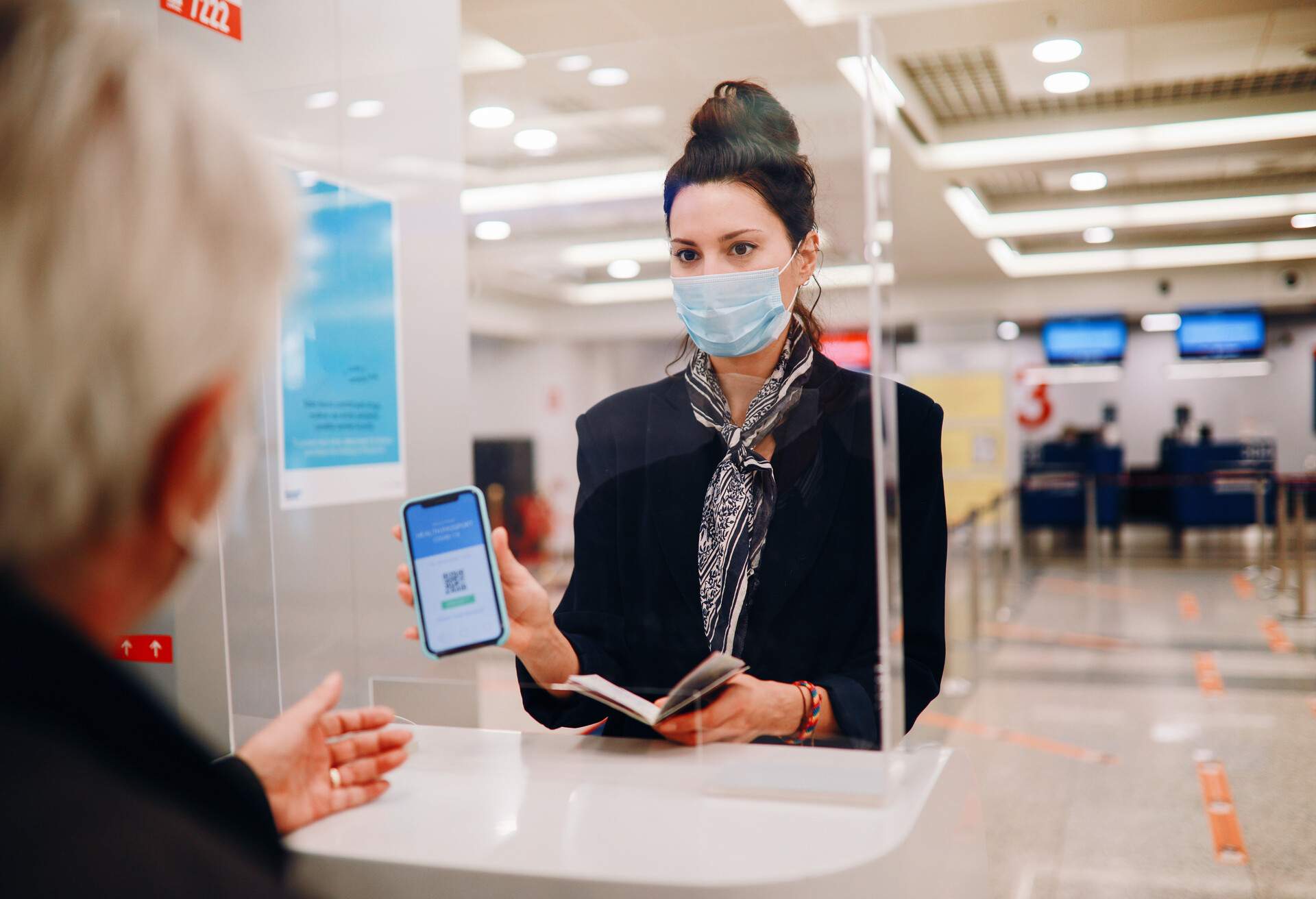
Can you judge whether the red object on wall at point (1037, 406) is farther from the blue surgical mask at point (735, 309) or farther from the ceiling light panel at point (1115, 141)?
the blue surgical mask at point (735, 309)

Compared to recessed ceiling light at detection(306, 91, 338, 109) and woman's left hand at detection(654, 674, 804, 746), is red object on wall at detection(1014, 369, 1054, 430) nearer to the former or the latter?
recessed ceiling light at detection(306, 91, 338, 109)

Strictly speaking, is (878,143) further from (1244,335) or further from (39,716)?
(1244,335)

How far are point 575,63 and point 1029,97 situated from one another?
236 inches

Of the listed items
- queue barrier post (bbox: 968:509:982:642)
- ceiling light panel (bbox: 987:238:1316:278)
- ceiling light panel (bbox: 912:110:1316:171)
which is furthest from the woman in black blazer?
ceiling light panel (bbox: 987:238:1316:278)

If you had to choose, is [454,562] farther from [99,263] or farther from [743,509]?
[99,263]

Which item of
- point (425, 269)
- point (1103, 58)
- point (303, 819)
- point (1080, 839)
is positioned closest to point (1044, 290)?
point (1103, 58)

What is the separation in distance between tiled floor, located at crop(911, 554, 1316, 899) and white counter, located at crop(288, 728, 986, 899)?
572 mm

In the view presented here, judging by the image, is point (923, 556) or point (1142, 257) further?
point (1142, 257)

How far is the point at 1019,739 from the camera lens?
532 cm

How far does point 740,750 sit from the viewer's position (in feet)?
5.13

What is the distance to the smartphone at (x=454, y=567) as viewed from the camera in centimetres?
162

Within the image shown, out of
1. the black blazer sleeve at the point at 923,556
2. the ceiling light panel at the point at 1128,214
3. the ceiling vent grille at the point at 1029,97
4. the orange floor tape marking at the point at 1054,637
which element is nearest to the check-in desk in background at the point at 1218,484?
the ceiling light panel at the point at 1128,214

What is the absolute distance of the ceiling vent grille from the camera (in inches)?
249

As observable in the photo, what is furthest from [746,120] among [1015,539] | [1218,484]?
[1218,484]
